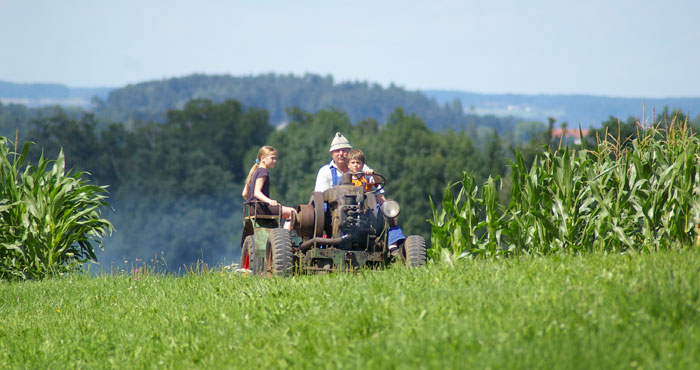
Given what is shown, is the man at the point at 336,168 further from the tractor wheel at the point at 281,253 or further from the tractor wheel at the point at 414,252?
the tractor wheel at the point at 414,252

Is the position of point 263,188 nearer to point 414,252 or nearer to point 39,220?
point 414,252

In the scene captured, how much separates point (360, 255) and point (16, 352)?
3492 millimetres

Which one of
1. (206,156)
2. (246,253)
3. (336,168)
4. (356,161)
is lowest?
(206,156)

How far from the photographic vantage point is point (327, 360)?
172 inches

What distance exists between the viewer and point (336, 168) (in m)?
9.23

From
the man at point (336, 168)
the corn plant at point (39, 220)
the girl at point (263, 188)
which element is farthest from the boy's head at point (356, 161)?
the corn plant at point (39, 220)

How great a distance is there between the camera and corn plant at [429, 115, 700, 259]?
7.69 metres

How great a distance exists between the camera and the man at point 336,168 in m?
9.05

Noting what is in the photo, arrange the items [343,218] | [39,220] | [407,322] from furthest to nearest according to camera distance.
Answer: [39,220], [343,218], [407,322]

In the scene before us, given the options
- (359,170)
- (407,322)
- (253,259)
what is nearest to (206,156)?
(253,259)

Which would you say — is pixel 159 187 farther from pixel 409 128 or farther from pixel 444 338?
pixel 444 338

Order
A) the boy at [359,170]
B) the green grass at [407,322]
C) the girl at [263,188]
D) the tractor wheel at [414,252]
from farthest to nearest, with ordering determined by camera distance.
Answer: the girl at [263,188], the boy at [359,170], the tractor wheel at [414,252], the green grass at [407,322]

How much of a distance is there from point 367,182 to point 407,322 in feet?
13.0

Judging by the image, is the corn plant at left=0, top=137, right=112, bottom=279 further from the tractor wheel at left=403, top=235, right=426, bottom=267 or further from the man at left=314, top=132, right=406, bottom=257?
the tractor wheel at left=403, top=235, right=426, bottom=267
